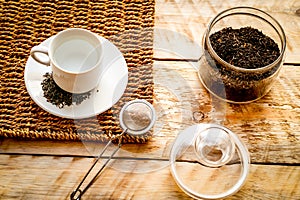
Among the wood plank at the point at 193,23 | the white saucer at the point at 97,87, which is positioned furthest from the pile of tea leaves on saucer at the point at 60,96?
the wood plank at the point at 193,23

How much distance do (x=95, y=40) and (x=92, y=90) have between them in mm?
89

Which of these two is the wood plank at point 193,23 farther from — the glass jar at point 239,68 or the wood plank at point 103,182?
the wood plank at point 103,182

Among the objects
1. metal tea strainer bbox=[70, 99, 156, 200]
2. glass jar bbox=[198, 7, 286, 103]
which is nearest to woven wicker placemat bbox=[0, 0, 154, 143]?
metal tea strainer bbox=[70, 99, 156, 200]

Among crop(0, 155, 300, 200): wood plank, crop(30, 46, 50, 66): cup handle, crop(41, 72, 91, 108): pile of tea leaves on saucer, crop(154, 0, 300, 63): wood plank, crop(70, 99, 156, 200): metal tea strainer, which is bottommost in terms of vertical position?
crop(0, 155, 300, 200): wood plank

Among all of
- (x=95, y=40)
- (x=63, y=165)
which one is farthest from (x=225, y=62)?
(x=63, y=165)

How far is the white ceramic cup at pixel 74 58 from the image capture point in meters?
0.75

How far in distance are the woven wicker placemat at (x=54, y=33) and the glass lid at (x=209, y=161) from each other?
7cm

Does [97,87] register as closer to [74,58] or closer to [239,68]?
[74,58]

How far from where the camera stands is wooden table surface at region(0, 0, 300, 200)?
778 millimetres

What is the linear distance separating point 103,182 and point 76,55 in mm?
223

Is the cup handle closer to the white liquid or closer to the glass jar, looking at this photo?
the white liquid

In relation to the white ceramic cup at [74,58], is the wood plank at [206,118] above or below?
below

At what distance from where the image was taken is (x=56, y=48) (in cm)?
78

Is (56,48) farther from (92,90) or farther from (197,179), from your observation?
(197,179)
